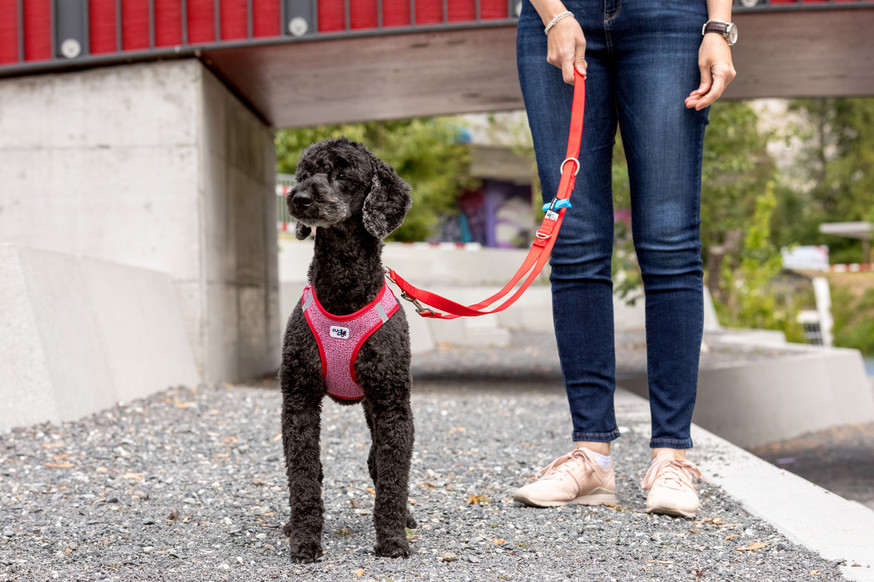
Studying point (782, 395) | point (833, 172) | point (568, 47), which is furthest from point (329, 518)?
point (833, 172)

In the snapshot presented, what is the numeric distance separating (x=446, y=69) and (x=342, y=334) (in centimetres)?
517

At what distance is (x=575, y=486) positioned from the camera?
265cm

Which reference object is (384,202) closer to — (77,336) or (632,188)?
(632,188)

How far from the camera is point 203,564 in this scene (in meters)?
2.15

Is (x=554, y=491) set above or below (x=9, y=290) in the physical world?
below

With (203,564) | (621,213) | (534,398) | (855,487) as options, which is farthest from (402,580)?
(621,213)

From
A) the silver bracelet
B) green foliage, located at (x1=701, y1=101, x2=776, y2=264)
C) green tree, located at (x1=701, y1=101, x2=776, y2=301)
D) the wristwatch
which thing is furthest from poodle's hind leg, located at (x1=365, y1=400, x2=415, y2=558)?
green foliage, located at (x1=701, y1=101, x2=776, y2=264)

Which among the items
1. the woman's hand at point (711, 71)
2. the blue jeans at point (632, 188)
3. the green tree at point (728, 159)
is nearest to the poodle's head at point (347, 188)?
the blue jeans at point (632, 188)

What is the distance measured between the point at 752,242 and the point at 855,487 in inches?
374

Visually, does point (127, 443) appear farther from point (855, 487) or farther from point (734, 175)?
point (734, 175)

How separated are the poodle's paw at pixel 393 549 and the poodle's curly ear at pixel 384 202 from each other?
2.62ft

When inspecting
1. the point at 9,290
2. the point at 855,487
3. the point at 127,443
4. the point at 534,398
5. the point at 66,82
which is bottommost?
the point at 855,487

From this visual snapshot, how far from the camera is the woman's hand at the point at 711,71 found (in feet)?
8.00

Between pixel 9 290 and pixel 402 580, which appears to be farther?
pixel 9 290
